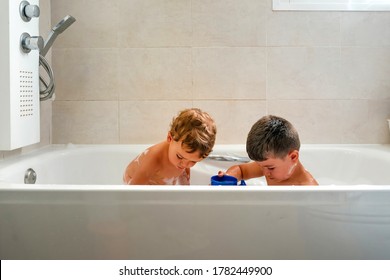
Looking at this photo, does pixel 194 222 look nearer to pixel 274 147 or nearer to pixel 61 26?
pixel 274 147

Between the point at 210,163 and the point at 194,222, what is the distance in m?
0.93

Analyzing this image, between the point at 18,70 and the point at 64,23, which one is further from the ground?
→ the point at 64,23

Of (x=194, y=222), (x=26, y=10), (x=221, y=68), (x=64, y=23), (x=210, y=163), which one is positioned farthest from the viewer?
(x=221, y=68)

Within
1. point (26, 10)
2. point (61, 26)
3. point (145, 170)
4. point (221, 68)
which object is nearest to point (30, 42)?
point (26, 10)

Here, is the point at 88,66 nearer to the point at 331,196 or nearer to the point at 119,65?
the point at 119,65

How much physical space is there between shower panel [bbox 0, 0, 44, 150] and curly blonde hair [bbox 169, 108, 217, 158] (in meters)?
0.58

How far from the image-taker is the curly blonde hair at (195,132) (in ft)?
4.51

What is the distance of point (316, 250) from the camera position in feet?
3.52

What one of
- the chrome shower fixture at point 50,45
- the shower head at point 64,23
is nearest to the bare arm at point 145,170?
the chrome shower fixture at point 50,45

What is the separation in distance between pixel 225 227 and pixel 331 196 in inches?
10.6

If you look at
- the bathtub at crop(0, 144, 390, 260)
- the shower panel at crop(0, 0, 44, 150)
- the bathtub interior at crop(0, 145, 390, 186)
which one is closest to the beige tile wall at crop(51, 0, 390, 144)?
the bathtub interior at crop(0, 145, 390, 186)

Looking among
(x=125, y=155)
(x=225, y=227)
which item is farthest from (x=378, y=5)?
(x=225, y=227)

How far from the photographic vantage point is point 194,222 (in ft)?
3.46

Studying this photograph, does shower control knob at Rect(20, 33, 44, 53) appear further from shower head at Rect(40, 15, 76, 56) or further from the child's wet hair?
the child's wet hair
